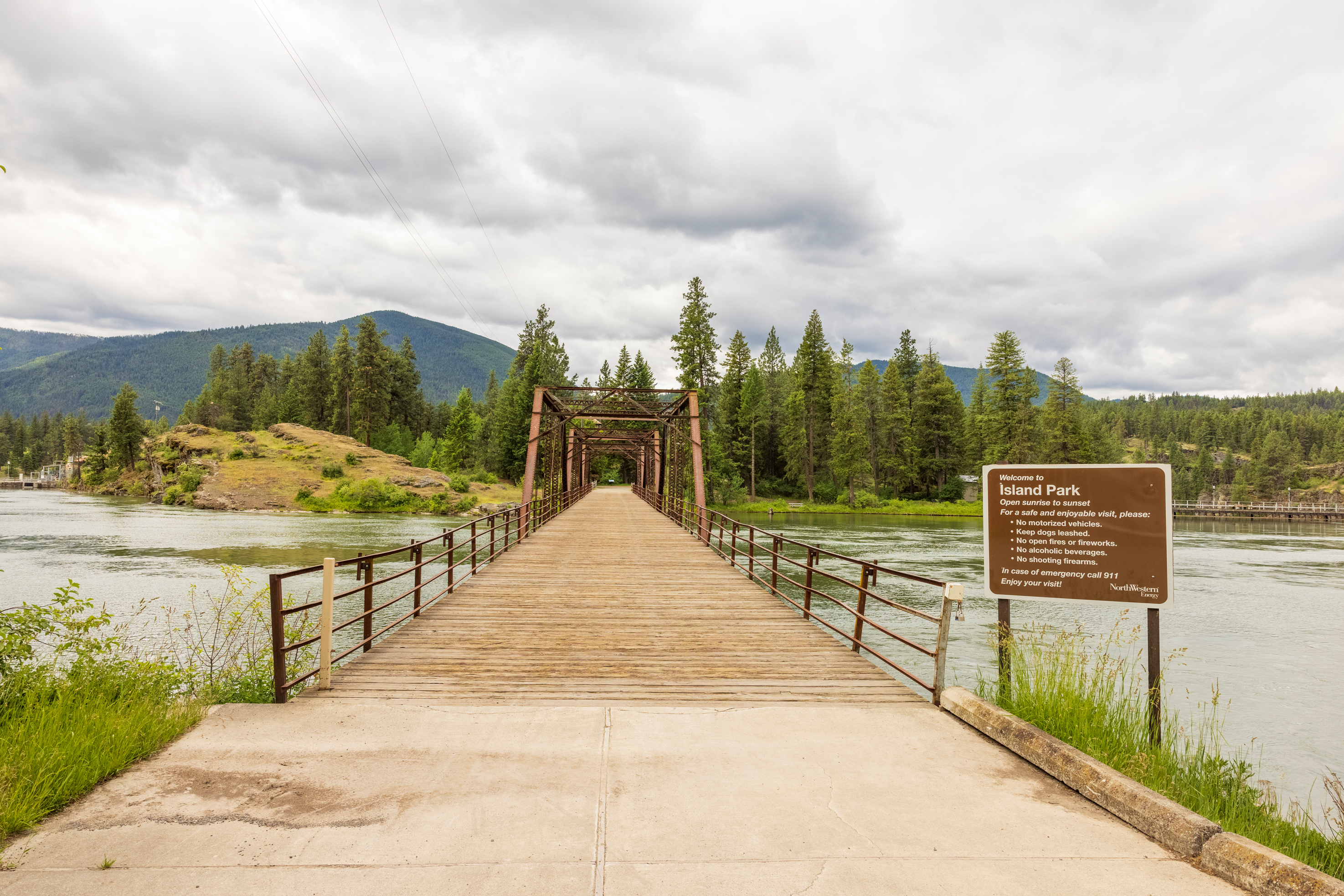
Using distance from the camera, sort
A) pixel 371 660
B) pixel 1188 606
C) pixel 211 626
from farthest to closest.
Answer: pixel 1188 606 → pixel 211 626 → pixel 371 660

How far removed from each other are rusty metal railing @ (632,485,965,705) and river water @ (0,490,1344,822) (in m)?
1.58

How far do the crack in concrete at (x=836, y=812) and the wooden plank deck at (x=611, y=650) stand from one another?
4.58ft

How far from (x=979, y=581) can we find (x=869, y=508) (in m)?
36.8

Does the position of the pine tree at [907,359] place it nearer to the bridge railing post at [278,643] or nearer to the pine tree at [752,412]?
the pine tree at [752,412]

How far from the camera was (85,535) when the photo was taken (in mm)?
26641

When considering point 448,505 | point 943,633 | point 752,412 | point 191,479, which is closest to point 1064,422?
point 752,412

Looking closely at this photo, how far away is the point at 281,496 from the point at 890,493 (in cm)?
4839

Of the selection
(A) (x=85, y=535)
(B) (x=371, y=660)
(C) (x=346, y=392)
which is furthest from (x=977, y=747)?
(C) (x=346, y=392)

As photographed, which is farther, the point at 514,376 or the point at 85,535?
the point at 514,376

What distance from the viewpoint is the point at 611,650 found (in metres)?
6.60

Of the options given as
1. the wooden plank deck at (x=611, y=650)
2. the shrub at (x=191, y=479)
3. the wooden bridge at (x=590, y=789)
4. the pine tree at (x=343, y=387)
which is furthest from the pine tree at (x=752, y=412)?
the wooden bridge at (x=590, y=789)

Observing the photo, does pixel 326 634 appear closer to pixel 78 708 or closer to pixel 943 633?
pixel 78 708

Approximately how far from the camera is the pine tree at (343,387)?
2803 inches

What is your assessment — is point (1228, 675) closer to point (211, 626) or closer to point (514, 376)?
point (211, 626)
